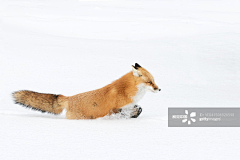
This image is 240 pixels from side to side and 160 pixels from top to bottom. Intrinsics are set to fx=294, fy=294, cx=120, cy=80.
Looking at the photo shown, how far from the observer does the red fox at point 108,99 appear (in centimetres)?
455

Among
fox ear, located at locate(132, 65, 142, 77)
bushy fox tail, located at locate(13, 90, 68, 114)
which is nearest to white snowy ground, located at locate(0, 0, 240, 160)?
bushy fox tail, located at locate(13, 90, 68, 114)

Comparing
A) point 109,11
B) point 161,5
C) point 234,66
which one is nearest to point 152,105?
point 234,66

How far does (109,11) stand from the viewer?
19.9 metres

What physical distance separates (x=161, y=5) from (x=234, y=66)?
1465 centimetres

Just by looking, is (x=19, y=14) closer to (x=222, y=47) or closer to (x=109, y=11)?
(x=109, y=11)

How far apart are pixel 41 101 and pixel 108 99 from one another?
113 centimetres

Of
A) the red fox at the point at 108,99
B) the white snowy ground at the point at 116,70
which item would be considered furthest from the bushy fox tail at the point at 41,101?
the white snowy ground at the point at 116,70

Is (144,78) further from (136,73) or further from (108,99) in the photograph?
(108,99)

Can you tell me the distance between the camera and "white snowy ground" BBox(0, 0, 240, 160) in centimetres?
314

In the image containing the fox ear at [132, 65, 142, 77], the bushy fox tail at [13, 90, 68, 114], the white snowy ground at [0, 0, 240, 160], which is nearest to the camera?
the white snowy ground at [0, 0, 240, 160]

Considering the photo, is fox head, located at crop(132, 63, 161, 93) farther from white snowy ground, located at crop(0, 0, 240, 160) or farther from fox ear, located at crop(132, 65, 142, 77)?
white snowy ground, located at crop(0, 0, 240, 160)

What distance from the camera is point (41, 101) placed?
480 centimetres

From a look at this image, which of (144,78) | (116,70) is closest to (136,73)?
(144,78)

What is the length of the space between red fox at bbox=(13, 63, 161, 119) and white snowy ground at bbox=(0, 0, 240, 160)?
23 cm
